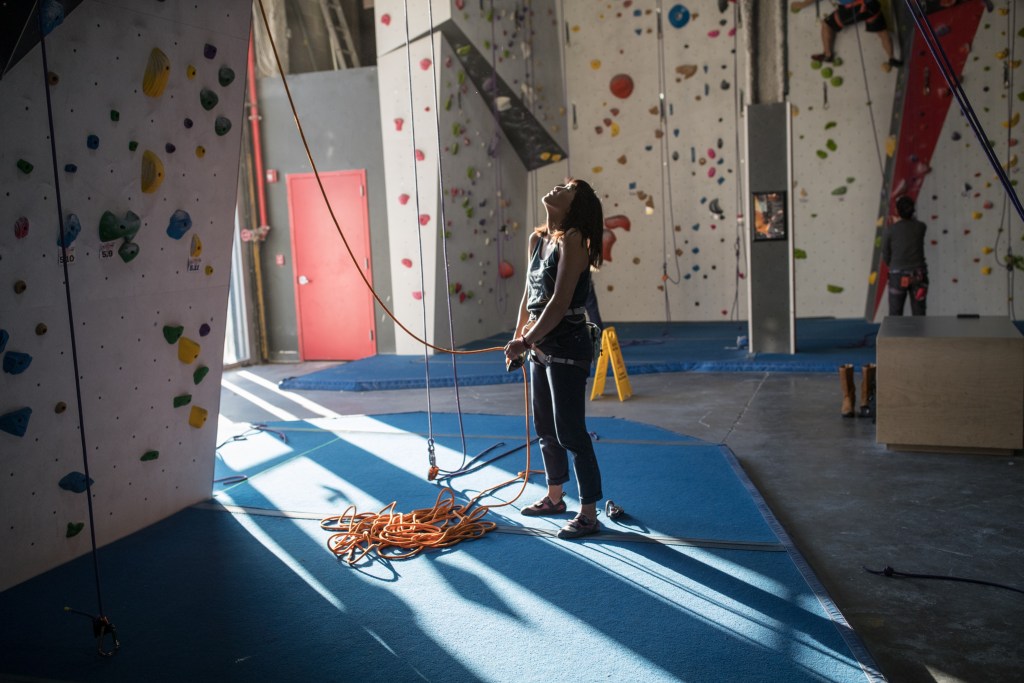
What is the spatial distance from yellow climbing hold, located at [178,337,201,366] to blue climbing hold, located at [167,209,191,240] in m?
0.47

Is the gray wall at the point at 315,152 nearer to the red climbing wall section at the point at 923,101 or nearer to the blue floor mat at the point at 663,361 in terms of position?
the blue floor mat at the point at 663,361

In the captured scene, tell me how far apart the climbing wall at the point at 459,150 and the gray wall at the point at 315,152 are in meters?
0.25

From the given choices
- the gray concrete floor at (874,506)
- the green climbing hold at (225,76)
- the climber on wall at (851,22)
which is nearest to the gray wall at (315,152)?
the gray concrete floor at (874,506)

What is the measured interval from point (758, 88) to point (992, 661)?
6.19 metres

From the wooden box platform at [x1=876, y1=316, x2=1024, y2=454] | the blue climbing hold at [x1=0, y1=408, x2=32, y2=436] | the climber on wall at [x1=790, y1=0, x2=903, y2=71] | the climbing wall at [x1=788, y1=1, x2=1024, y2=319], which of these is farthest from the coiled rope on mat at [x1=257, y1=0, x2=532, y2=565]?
the climber on wall at [x1=790, y1=0, x2=903, y2=71]

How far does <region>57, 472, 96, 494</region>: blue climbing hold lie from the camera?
11.1ft

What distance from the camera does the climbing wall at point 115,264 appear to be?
3160 mm

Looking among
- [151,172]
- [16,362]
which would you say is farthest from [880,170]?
[16,362]

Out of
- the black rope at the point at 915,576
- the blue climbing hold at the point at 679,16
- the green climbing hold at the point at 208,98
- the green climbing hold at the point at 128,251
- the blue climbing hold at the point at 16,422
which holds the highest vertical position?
the blue climbing hold at the point at 679,16

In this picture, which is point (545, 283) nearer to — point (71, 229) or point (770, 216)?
point (71, 229)

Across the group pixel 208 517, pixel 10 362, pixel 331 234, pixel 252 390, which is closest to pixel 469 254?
pixel 331 234

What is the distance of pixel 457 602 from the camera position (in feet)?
9.64

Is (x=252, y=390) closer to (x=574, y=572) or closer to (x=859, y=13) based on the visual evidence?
(x=574, y=572)

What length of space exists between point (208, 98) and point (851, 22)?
7964 mm
